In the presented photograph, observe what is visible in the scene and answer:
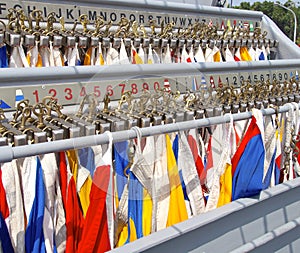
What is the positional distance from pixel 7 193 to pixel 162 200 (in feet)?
1.55

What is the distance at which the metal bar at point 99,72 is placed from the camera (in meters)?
1.29

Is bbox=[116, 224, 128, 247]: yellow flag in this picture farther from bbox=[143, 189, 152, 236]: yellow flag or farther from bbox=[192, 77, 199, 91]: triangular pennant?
bbox=[192, 77, 199, 91]: triangular pennant

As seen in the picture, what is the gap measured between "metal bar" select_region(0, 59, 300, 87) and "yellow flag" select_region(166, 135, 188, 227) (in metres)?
0.36

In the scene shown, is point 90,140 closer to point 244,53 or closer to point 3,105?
point 3,105

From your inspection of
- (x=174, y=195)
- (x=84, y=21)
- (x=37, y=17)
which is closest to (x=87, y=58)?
(x=84, y=21)

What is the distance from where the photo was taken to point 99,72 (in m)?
1.48

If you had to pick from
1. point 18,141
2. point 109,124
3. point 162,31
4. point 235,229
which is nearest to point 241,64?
point 162,31

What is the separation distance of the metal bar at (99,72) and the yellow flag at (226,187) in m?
0.47

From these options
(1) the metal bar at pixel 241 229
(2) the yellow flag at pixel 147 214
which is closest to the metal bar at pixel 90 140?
(2) the yellow flag at pixel 147 214

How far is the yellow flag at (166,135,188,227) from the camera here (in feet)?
4.16

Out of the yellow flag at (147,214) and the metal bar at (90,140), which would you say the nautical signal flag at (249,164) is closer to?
the metal bar at (90,140)

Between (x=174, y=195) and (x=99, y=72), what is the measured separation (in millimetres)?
513

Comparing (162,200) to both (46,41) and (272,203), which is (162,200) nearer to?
(272,203)

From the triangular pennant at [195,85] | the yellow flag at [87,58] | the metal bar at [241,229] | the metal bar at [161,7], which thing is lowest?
the metal bar at [241,229]
